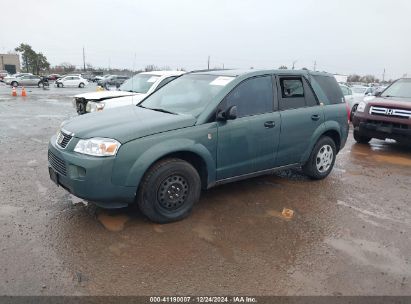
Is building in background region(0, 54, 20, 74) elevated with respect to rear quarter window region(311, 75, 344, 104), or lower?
elevated

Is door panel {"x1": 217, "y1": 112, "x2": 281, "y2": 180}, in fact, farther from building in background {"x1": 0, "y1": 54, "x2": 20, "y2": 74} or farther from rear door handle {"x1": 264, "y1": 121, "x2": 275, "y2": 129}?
building in background {"x1": 0, "y1": 54, "x2": 20, "y2": 74}

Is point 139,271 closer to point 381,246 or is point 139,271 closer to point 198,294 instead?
point 198,294

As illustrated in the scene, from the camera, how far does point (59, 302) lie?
276 centimetres

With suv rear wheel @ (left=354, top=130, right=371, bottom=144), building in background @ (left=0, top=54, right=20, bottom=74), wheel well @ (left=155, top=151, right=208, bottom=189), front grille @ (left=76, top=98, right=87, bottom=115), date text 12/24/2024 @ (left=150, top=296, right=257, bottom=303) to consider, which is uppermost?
building in background @ (left=0, top=54, right=20, bottom=74)

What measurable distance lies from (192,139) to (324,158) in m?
2.80

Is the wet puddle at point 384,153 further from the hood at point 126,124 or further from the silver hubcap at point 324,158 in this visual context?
the hood at point 126,124

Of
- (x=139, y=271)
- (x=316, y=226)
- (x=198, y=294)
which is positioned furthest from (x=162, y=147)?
(x=316, y=226)

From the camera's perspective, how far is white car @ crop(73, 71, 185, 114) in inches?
337

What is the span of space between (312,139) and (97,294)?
389 centimetres

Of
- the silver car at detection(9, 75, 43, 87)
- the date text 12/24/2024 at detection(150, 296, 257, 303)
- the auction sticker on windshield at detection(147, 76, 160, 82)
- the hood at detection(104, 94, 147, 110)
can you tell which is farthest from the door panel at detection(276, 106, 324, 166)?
the silver car at detection(9, 75, 43, 87)

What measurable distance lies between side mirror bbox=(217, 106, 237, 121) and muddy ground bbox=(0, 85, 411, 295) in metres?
1.21

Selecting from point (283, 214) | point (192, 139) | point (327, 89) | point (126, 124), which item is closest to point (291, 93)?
point (327, 89)

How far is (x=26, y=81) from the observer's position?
39.0m

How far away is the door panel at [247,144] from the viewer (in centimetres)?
441
